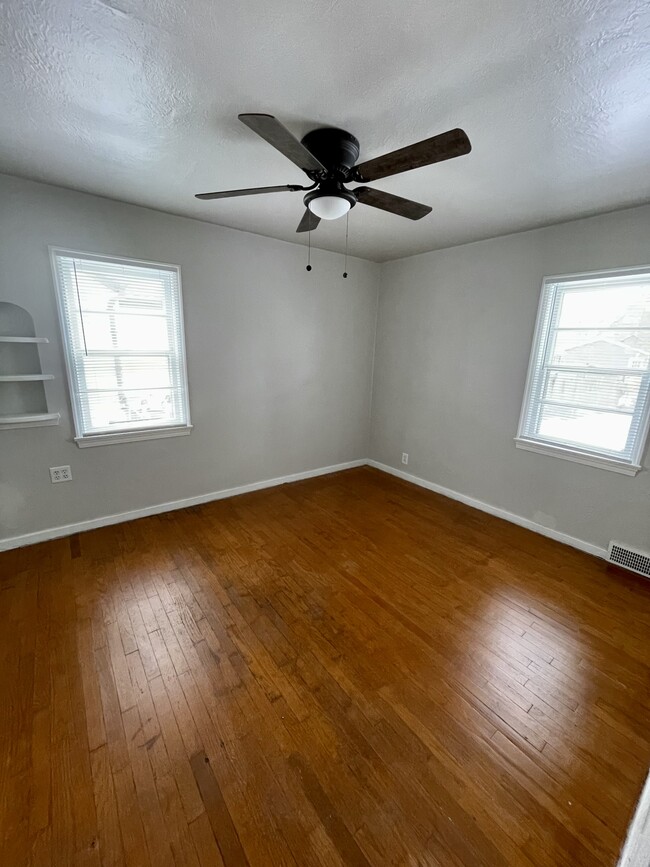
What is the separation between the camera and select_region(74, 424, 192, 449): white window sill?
2691 millimetres

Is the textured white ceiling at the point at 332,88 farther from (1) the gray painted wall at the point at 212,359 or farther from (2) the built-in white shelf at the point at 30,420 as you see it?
(2) the built-in white shelf at the point at 30,420

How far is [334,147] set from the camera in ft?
5.40

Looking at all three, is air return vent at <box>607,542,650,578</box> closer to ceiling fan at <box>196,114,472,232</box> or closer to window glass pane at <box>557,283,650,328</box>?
window glass pane at <box>557,283,650,328</box>

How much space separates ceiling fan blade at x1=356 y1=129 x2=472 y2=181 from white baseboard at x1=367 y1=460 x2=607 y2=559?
9.43ft

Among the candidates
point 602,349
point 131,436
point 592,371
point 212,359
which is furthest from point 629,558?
point 131,436

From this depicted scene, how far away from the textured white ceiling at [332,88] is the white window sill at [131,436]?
1.74 meters

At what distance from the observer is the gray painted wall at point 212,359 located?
240 cm

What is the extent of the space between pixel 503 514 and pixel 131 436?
3404 mm

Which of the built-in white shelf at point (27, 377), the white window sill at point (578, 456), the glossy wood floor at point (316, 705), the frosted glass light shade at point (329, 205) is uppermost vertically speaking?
the frosted glass light shade at point (329, 205)

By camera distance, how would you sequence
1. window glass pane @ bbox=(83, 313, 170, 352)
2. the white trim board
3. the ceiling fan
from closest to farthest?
the white trim board < the ceiling fan < window glass pane @ bbox=(83, 313, 170, 352)

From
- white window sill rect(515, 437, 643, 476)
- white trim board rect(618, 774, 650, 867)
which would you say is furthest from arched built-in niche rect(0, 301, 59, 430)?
white window sill rect(515, 437, 643, 476)

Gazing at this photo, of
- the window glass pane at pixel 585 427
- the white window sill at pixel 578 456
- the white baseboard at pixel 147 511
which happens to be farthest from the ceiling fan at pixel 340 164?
the white baseboard at pixel 147 511

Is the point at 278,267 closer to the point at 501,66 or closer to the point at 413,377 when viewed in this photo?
the point at 413,377

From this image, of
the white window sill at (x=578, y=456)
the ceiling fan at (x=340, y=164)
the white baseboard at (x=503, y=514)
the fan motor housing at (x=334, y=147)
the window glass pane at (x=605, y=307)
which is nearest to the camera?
the ceiling fan at (x=340, y=164)
